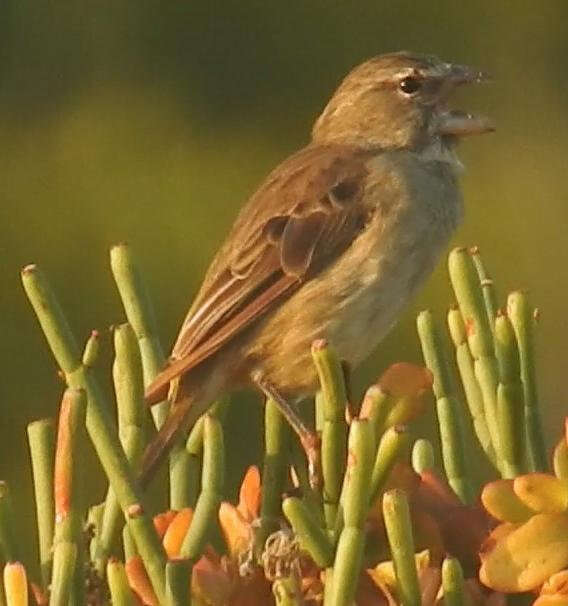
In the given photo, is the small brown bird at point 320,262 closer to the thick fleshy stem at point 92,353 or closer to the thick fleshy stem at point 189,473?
the thick fleshy stem at point 189,473

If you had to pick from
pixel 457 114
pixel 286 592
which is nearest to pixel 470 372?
pixel 286 592

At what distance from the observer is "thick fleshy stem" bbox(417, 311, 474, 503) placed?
8.33 ft

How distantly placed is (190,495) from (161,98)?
664 centimetres

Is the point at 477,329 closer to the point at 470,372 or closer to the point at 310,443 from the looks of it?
the point at 470,372

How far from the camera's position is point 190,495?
2492 mm

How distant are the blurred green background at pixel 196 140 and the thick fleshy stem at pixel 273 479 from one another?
4.49 m

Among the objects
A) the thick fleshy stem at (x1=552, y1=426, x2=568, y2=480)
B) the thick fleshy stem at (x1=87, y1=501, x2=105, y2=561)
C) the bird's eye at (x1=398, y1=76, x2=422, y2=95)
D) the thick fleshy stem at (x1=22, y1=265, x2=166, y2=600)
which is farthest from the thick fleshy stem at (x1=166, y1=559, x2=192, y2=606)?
the bird's eye at (x1=398, y1=76, x2=422, y2=95)

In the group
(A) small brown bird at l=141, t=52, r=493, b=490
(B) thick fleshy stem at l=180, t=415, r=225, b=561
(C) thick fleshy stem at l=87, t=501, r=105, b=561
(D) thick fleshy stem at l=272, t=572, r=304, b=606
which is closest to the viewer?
(D) thick fleshy stem at l=272, t=572, r=304, b=606

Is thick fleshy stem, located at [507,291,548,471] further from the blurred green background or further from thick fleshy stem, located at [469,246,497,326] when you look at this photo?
the blurred green background

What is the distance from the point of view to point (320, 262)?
4355 mm

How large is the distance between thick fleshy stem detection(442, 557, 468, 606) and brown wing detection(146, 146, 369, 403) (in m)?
2.01

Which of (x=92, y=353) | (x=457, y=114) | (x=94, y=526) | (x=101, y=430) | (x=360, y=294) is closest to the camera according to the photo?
(x=101, y=430)

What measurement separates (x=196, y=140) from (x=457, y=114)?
4057 millimetres

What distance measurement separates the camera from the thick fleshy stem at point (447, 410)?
8.33 ft
